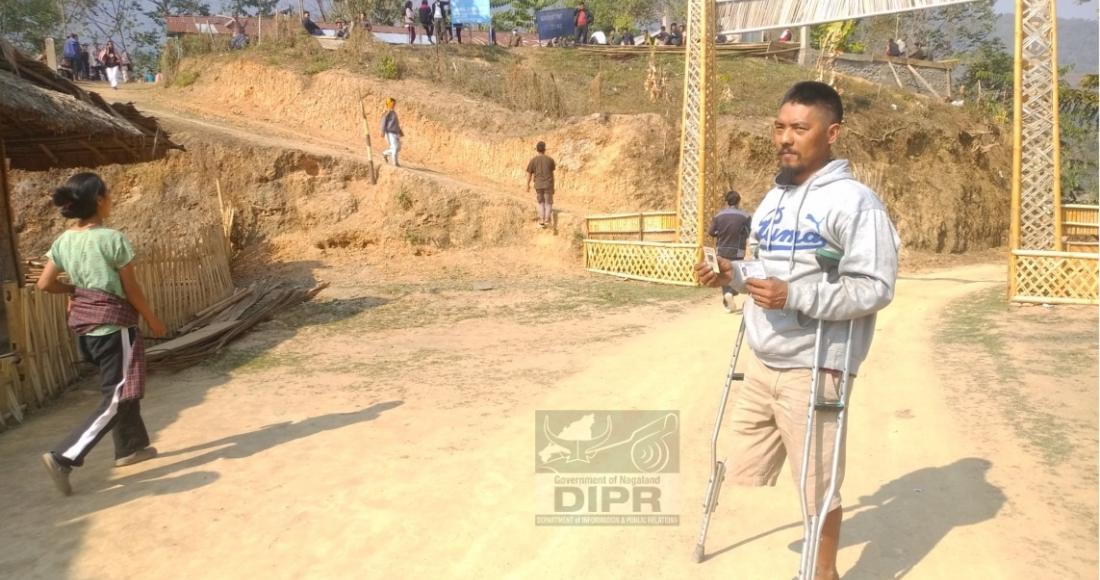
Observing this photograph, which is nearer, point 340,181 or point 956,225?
point 340,181

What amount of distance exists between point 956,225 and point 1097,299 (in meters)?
12.0

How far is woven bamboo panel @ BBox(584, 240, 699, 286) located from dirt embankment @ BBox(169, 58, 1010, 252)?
149 inches

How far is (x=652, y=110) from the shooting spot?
67.1ft

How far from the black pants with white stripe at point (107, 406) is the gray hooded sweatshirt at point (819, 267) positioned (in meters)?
3.52

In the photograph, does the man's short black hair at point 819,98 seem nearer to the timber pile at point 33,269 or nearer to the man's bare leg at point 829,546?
the man's bare leg at point 829,546

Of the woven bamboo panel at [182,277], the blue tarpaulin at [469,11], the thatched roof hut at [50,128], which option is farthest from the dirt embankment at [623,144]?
the thatched roof hut at [50,128]

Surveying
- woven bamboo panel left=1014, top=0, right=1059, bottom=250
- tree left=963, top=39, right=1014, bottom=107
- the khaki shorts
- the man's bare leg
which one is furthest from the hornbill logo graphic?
tree left=963, top=39, right=1014, bottom=107

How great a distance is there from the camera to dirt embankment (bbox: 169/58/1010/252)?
18781mm

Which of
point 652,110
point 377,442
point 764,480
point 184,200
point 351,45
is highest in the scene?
point 351,45

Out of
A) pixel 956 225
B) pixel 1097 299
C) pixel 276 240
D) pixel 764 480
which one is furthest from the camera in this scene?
pixel 956 225

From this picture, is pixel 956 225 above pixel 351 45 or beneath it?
beneath

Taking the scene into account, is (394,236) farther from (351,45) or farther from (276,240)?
(351,45)

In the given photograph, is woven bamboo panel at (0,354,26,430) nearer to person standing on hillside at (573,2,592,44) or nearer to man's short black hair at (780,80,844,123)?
man's short black hair at (780,80,844,123)

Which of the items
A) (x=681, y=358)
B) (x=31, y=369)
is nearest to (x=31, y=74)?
(x=31, y=369)
